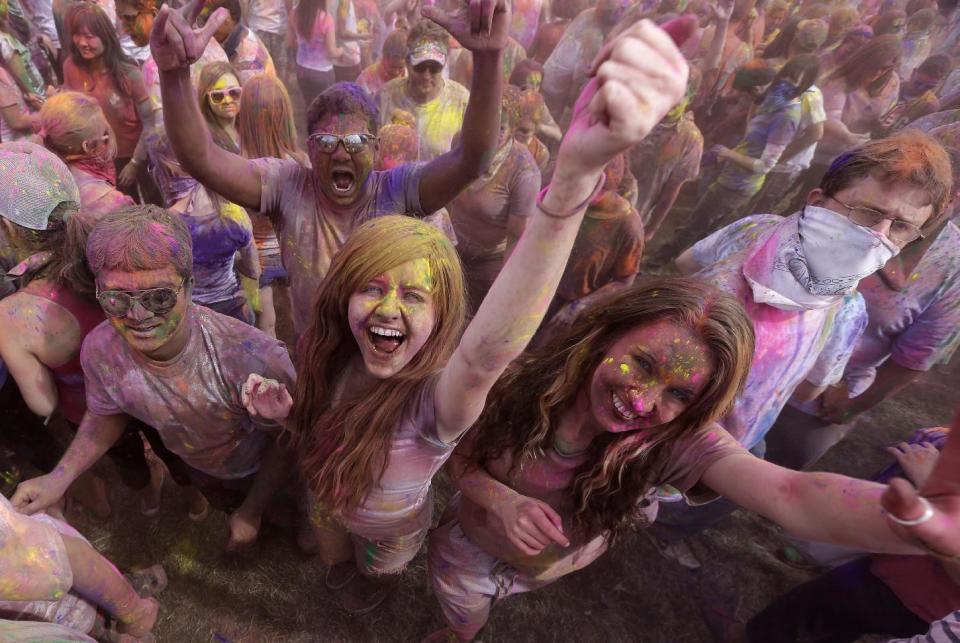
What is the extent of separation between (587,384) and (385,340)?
0.65 m

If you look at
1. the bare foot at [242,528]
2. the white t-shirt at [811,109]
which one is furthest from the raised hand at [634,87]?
the white t-shirt at [811,109]

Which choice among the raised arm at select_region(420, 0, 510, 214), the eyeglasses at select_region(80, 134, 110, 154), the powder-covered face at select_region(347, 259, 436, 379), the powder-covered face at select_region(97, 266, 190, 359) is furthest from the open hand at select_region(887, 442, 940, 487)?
the eyeglasses at select_region(80, 134, 110, 154)

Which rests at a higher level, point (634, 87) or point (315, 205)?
point (634, 87)

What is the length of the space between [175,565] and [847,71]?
6801mm

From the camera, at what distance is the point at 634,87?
652 mm

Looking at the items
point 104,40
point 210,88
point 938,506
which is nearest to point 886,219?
point 938,506

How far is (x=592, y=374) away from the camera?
1434mm

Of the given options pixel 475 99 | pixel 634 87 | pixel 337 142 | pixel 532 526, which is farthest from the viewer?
pixel 337 142

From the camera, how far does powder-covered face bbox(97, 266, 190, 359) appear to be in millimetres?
1384

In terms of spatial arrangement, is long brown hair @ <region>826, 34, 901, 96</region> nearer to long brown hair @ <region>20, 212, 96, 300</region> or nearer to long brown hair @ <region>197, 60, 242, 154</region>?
long brown hair @ <region>197, 60, 242, 154</region>

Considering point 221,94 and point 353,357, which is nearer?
point 353,357

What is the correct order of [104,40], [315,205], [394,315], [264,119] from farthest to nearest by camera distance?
[104,40]
[264,119]
[315,205]
[394,315]

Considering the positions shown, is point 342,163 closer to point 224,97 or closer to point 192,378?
point 192,378

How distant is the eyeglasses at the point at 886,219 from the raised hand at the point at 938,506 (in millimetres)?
1206
